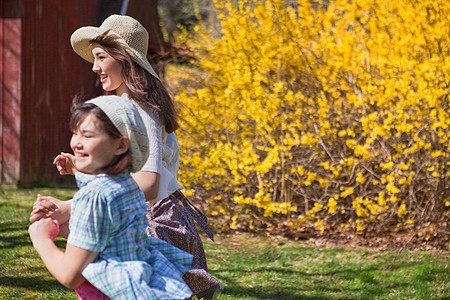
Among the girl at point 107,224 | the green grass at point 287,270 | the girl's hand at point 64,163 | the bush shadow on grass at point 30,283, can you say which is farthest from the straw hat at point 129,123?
the bush shadow on grass at point 30,283

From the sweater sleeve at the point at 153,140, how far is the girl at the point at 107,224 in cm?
30

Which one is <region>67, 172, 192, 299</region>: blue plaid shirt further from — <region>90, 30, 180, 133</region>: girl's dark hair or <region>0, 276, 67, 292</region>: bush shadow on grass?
<region>0, 276, 67, 292</region>: bush shadow on grass

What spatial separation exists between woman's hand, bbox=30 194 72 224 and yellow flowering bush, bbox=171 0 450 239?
3914 mm

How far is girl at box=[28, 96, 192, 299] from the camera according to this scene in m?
1.70

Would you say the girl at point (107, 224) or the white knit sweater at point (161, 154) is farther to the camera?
the white knit sweater at point (161, 154)

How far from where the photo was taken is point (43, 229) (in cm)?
180

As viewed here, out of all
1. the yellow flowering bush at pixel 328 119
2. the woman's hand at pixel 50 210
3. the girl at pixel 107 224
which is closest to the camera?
the girl at pixel 107 224

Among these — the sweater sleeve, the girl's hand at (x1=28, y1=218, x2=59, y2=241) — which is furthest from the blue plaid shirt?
the sweater sleeve

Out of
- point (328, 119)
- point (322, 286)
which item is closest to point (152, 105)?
point (322, 286)

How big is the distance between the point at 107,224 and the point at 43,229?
23 centimetres

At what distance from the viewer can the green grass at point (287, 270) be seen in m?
4.39

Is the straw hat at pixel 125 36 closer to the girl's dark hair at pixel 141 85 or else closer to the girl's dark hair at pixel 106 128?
the girl's dark hair at pixel 141 85

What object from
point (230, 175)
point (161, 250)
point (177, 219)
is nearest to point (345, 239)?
point (230, 175)

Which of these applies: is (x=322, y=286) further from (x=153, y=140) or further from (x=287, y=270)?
(x=153, y=140)
